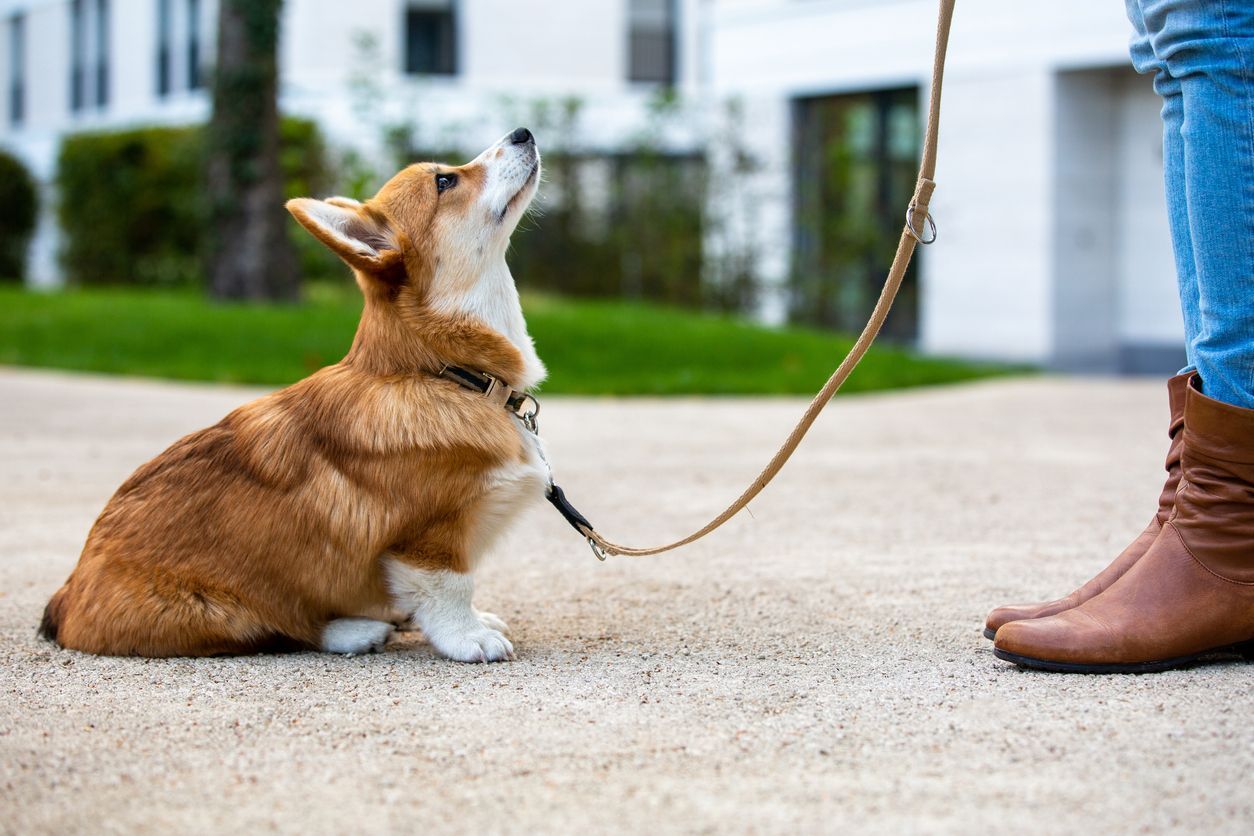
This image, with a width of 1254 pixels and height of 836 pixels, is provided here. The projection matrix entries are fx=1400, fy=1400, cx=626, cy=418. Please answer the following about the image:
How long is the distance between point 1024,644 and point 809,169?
40.7 ft

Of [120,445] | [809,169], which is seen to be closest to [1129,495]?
[120,445]

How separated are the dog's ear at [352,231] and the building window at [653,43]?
831 inches

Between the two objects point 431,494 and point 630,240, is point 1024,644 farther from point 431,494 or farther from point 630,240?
point 630,240

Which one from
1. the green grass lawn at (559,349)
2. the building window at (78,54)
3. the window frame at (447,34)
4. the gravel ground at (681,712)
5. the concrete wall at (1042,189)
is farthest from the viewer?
the building window at (78,54)

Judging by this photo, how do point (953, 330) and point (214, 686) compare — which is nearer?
point (214, 686)

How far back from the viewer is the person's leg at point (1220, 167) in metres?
2.54

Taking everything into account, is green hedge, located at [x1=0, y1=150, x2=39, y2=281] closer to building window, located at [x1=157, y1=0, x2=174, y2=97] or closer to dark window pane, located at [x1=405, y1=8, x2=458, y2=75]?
building window, located at [x1=157, y1=0, x2=174, y2=97]

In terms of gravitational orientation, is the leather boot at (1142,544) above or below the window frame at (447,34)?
below

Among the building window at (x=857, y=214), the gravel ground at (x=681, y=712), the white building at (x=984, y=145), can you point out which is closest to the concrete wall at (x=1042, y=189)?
the white building at (x=984, y=145)

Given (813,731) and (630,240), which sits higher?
(630,240)

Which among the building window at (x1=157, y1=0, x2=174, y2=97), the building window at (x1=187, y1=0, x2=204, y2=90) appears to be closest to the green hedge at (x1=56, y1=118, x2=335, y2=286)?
the building window at (x1=187, y1=0, x2=204, y2=90)

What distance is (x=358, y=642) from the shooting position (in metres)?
2.99

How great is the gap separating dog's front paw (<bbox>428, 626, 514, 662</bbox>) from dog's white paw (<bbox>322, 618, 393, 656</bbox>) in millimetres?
168

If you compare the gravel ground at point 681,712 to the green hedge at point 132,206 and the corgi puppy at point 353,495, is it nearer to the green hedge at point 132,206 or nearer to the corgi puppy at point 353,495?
the corgi puppy at point 353,495
